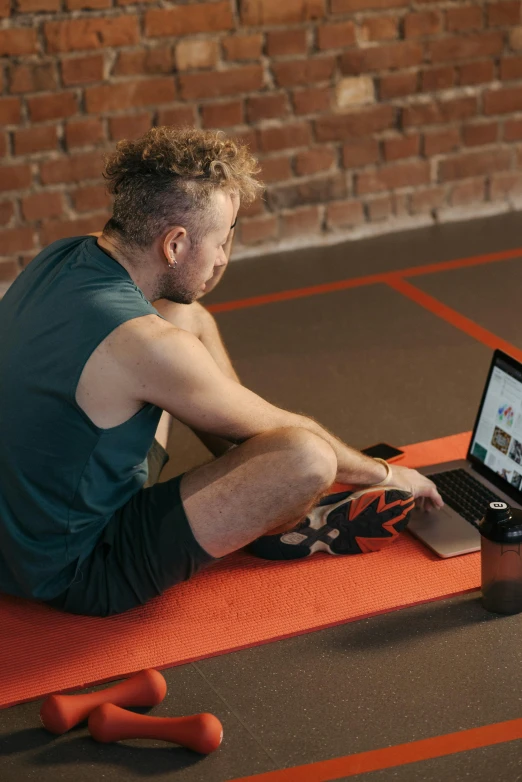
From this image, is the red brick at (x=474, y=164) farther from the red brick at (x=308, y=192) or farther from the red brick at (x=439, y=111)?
the red brick at (x=308, y=192)

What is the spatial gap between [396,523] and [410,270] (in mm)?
2539

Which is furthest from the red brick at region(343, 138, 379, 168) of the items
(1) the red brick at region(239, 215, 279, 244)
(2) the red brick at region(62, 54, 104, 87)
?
(2) the red brick at region(62, 54, 104, 87)

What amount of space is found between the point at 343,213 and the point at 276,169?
462 mm

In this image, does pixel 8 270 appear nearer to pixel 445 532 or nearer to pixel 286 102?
pixel 286 102

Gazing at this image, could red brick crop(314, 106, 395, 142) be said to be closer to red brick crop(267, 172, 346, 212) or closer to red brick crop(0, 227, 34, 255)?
red brick crop(267, 172, 346, 212)

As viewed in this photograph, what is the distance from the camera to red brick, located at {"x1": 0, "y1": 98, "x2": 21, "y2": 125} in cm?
497

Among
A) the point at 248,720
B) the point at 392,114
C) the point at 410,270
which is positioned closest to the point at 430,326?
the point at 410,270

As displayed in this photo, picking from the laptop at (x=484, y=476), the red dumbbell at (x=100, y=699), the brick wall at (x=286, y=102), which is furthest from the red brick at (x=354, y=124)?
the red dumbbell at (x=100, y=699)

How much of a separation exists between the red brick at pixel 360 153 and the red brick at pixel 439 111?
22 cm

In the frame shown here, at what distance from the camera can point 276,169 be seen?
5508 millimetres

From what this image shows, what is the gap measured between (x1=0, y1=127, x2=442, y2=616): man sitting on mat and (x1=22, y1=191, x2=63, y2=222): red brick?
2.52m

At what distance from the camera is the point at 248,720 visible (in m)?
2.39

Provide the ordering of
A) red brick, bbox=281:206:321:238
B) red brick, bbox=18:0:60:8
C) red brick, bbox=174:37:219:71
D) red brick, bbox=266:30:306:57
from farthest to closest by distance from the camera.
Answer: red brick, bbox=281:206:321:238, red brick, bbox=266:30:306:57, red brick, bbox=174:37:219:71, red brick, bbox=18:0:60:8

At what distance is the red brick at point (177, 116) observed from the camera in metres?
5.26
